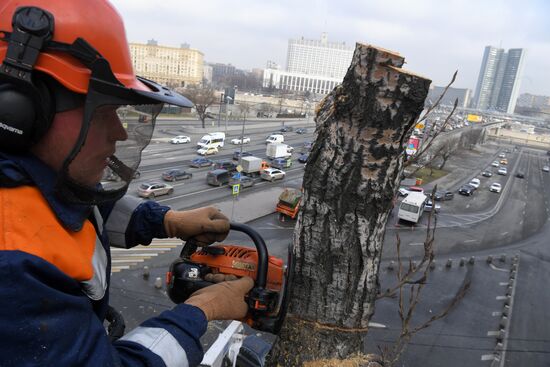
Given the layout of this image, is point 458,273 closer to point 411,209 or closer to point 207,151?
point 411,209

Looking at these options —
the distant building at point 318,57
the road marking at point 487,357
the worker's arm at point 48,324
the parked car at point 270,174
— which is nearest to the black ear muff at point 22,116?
the worker's arm at point 48,324

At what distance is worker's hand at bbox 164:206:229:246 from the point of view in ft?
8.64

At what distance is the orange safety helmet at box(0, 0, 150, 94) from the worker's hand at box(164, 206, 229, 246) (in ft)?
3.97

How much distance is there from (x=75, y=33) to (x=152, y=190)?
19.6m

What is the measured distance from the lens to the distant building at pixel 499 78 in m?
146

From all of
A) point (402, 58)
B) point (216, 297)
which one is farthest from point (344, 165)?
point (216, 297)

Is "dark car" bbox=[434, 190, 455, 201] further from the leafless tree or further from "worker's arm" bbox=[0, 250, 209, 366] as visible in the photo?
"worker's arm" bbox=[0, 250, 209, 366]

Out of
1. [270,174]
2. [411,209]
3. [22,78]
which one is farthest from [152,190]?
[22,78]

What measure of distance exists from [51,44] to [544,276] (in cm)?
2174

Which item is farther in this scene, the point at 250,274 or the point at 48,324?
the point at 250,274

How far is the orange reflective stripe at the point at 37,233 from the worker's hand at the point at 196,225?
1.10m

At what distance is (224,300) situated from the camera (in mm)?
1995

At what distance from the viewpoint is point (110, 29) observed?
161 cm

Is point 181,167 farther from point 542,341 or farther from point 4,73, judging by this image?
point 4,73
